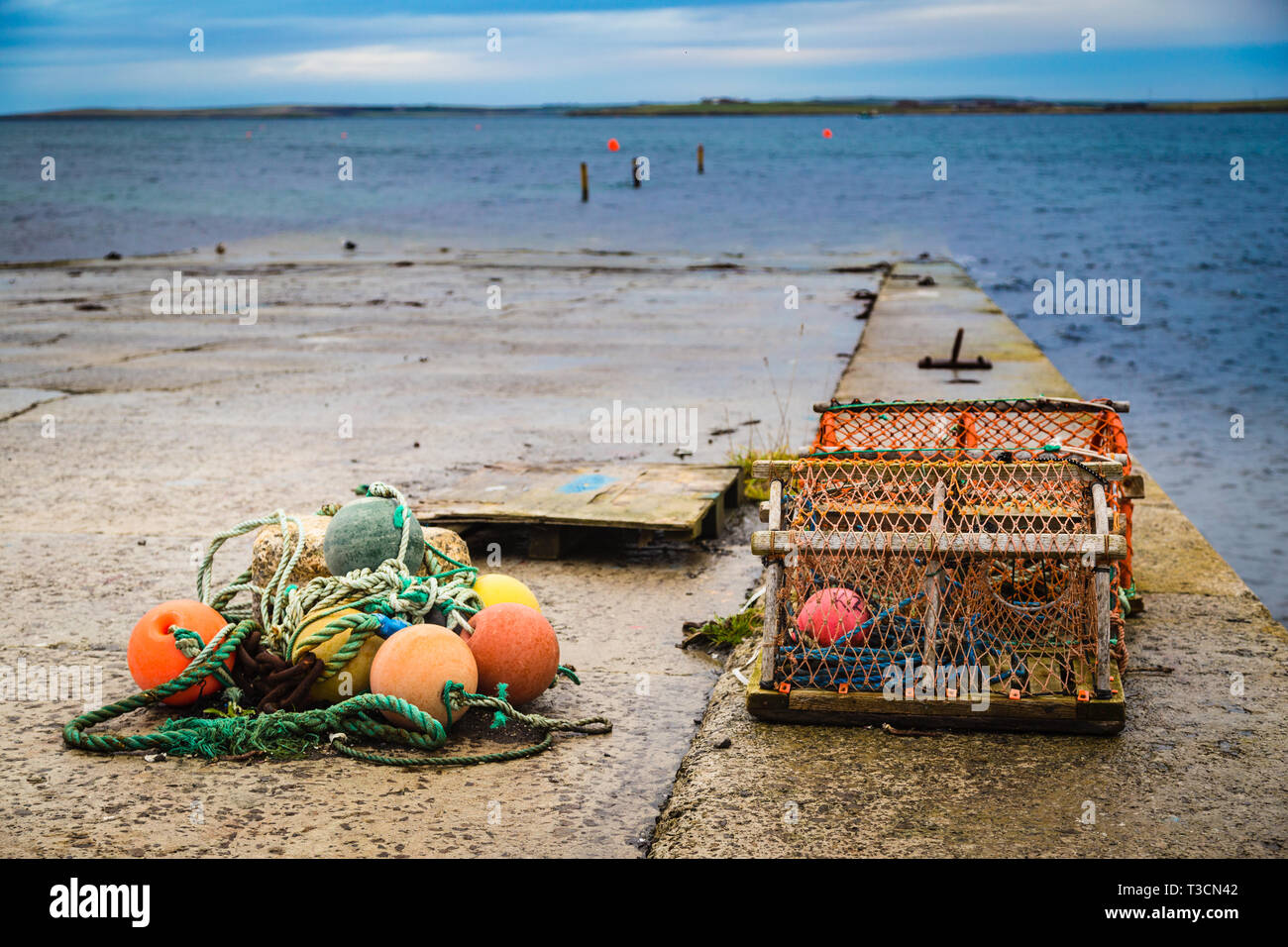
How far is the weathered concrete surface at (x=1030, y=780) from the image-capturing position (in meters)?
2.86

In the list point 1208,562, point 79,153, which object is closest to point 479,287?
point 1208,562

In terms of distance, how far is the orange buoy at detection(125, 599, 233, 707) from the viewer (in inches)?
145

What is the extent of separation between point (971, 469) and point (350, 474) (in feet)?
13.6

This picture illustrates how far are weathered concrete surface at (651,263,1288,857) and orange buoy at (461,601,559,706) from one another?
556mm

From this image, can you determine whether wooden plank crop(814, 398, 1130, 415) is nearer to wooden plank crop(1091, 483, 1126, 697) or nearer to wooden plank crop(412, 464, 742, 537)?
wooden plank crop(1091, 483, 1126, 697)

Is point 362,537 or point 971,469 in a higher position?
point 971,469

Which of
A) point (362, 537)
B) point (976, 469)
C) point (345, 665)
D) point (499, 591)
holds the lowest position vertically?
point (345, 665)

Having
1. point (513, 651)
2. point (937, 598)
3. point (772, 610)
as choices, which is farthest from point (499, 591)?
point (937, 598)

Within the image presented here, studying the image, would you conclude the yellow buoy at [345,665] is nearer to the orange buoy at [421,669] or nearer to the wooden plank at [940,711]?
the orange buoy at [421,669]

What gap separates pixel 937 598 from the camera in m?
3.52

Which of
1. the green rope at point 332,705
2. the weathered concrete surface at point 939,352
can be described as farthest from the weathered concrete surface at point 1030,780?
the weathered concrete surface at point 939,352

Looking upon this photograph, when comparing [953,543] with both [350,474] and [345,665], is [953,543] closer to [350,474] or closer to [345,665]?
[345,665]
